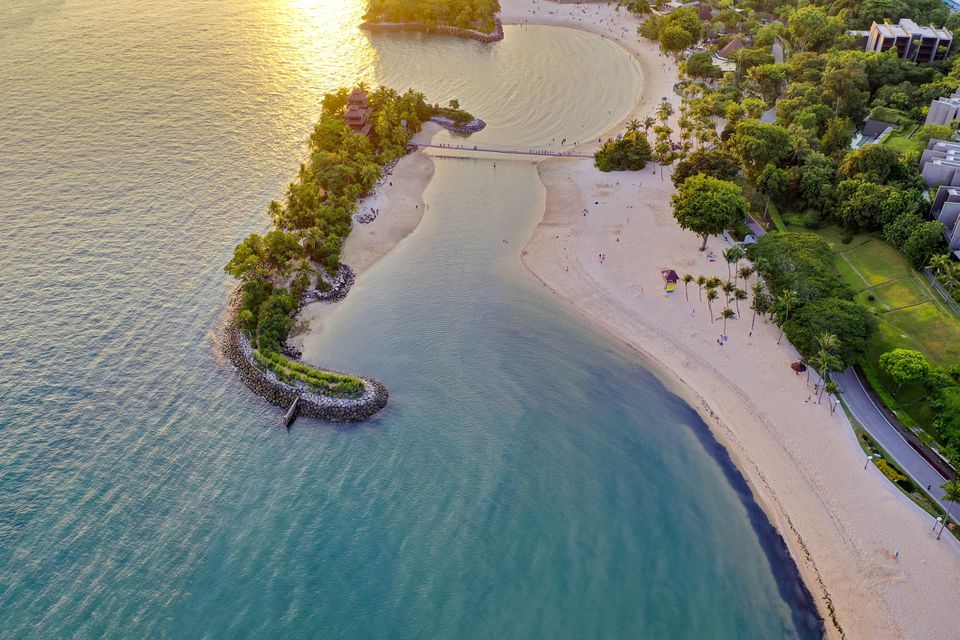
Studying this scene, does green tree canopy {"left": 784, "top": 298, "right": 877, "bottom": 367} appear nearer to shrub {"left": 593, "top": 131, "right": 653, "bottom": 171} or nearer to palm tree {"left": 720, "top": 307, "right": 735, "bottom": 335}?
palm tree {"left": 720, "top": 307, "right": 735, "bottom": 335}

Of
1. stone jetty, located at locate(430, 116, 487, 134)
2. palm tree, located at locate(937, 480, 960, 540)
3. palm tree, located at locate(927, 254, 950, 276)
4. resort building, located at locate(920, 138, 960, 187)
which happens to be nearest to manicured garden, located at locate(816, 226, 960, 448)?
palm tree, located at locate(927, 254, 950, 276)

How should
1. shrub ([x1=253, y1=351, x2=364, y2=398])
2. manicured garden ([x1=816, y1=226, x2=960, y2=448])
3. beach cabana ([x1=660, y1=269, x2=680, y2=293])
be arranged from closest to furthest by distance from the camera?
manicured garden ([x1=816, y1=226, x2=960, y2=448]) → shrub ([x1=253, y1=351, x2=364, y2=398]) → beach cabana ([x1=660, y1=269, x2=680, y2=293])

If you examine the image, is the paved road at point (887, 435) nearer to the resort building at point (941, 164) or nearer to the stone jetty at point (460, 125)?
the resort building at point (941, 164)

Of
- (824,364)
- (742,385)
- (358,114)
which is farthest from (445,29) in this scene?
(824,364)

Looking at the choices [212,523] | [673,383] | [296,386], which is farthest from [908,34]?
[212,523]

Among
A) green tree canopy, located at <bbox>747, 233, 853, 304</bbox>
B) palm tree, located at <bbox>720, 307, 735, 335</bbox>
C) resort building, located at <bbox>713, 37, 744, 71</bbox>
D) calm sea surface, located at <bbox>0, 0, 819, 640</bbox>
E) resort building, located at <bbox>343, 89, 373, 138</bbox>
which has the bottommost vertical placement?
calm sea surface, located at <bbox>0, 0, 819, 640</bbox>

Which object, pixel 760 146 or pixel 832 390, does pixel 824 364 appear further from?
pixel 760 146

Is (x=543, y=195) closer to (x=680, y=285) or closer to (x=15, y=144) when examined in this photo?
(x=680, y=285)
